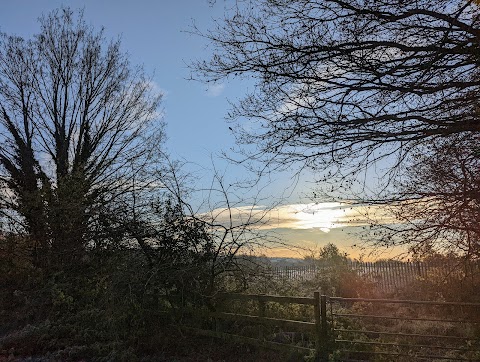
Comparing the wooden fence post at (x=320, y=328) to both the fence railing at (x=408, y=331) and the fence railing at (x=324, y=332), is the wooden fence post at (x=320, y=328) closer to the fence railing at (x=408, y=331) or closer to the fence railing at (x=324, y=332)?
the fence railing at (x=324, y=332)

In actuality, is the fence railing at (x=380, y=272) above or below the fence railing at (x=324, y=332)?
above

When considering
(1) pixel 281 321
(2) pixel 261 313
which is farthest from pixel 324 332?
(2) pixel 261 313

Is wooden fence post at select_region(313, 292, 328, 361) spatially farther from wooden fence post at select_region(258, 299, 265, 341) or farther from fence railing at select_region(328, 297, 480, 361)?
wooden fence post at select_region(258, 299, 265, 341)

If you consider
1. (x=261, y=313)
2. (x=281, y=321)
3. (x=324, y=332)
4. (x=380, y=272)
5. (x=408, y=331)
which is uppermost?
(x=380, y=272)

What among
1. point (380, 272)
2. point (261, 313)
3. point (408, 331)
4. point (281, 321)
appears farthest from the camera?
point (380, 272)

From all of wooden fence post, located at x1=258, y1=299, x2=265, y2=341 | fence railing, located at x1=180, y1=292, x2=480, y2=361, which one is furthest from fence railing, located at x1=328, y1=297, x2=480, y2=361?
wooden fence post, located at x1=258, y1=299, x2=265, y2=341

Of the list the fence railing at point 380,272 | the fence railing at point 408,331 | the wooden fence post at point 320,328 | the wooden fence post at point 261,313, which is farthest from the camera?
the fence railing at point 380,272

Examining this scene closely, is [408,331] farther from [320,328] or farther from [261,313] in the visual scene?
[261,313]

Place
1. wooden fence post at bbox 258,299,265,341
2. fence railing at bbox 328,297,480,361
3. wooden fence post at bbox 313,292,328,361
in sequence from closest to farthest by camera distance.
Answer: fence railing at bbox 328,297,480,361, wooden fence post at bbox 313,292,328,361, wooden fence post at bbox 258,299,265,341

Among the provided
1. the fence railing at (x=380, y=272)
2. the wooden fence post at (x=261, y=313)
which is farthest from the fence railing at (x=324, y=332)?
the fence railing at (x=380, y=272)

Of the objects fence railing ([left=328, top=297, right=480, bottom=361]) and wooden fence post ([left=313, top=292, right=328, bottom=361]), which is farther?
wooden fence post ([left=313, top=292, right=328, bottom=361])

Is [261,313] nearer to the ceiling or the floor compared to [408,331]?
nearer to the ceiling

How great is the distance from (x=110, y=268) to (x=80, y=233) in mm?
1901

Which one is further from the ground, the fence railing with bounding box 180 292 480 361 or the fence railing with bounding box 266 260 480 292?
the fence railing with bounding box 266 260 480 292
